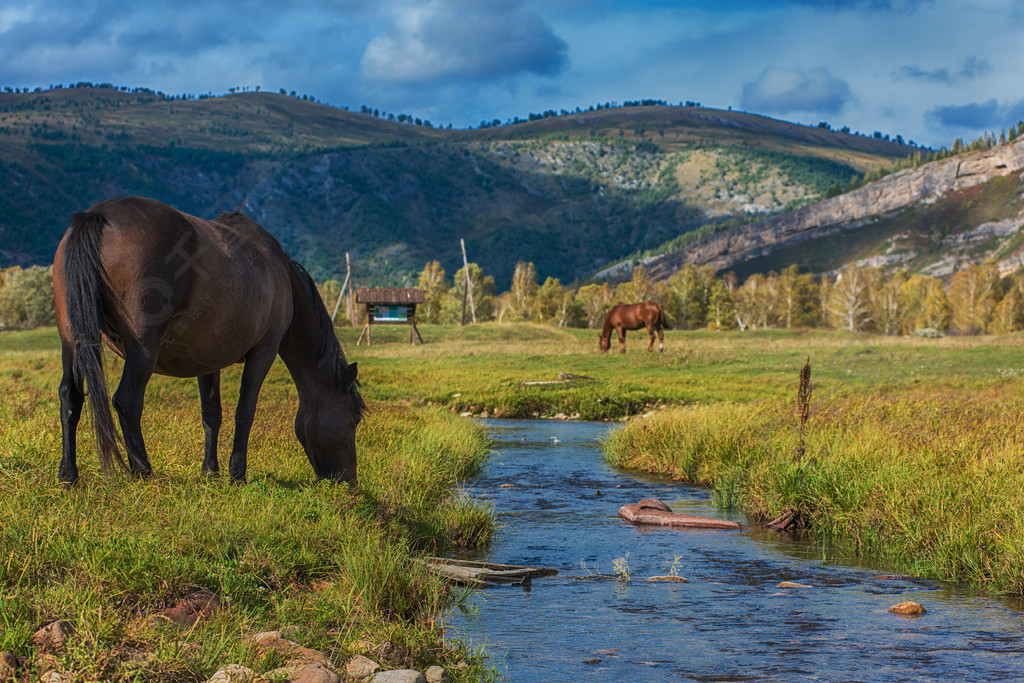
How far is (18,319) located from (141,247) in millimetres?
85450

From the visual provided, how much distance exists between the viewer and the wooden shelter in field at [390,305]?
54875 millimetres

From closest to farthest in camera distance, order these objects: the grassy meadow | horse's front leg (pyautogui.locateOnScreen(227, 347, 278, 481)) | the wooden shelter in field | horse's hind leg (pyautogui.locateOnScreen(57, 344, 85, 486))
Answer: the grassy meadow, horse's hind leg (pyautogui.locateOnScreen(57, 344, 85, 486)), horse's front leg (pyautogui.locateOnScreen(227, 347, 278, 481)), the wooden shelter in field

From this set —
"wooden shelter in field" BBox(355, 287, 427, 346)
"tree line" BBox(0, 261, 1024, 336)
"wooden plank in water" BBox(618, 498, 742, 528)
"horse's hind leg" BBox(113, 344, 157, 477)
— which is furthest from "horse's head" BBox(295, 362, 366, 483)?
"tree line" BBox(0, 261, 1024, 336)

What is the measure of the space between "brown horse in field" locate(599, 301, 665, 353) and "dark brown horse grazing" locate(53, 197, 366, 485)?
35310 mm

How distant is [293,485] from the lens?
9.54 m

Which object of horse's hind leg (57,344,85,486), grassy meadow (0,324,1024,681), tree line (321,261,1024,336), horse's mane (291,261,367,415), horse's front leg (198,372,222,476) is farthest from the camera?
tree line (321,261,1024,336)

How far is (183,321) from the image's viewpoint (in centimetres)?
829

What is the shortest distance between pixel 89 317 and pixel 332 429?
293 centimetres

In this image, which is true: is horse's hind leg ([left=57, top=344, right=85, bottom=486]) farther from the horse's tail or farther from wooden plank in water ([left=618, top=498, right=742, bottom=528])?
wooden plank in water ([left=618, top=498, right=742, bottom=528])

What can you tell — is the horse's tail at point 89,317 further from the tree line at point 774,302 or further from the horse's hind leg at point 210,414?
the tree line at point 774,302

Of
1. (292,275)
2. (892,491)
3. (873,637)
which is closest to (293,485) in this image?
(292,275)

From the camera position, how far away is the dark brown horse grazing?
7668mm

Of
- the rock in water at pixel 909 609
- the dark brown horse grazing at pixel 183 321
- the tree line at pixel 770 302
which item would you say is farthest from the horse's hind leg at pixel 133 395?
the tree line at pixel 770 302

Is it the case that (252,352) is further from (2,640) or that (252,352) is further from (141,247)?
(2,640)
